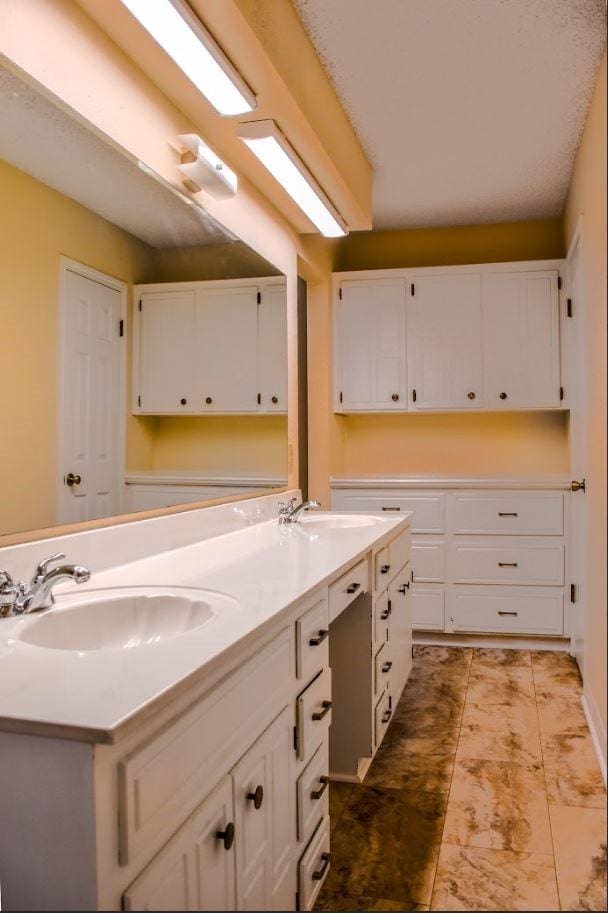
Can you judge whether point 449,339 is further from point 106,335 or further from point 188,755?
point 188,755

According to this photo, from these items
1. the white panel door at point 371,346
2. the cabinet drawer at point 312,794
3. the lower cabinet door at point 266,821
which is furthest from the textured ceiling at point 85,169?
the white panel door at point 371,346

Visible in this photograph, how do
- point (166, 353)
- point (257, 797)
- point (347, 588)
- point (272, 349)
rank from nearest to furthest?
point (257, 797), point (347, 588), point (166, 353), point (272, 349)

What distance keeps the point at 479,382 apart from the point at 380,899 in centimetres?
332

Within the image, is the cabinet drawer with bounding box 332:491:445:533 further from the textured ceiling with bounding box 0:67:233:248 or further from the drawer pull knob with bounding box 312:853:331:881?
the drawer pull knob with bounding box 312:853:331:881

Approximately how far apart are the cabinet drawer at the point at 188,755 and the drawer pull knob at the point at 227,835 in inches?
3.3

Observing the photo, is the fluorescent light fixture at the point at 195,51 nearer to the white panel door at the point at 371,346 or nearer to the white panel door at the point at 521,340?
the white panel door at the point at 371,346

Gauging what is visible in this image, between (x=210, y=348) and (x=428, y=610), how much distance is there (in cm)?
211

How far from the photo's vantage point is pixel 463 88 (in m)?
2.42

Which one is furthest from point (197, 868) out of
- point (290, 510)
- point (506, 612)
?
point (506, 612)

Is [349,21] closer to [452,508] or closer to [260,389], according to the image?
[260,389]

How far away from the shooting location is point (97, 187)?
158cm

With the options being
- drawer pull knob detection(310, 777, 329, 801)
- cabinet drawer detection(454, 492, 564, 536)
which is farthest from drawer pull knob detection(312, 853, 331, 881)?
cabinet drawer detection(454, 492, 564, 536)

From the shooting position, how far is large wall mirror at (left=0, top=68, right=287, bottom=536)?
52.0 inches

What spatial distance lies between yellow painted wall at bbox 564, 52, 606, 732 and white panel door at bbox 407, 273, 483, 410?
3404 mm
